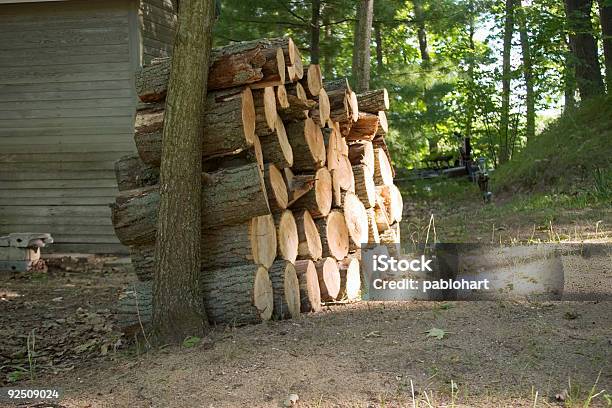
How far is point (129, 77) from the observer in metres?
11.1

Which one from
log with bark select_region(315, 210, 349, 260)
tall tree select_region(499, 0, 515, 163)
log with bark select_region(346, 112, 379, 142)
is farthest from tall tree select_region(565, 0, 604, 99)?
log with bark select_region(315, 210, 349, 260)

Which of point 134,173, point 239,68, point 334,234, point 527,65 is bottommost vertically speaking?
point 334,234

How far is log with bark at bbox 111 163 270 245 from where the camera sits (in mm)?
5422

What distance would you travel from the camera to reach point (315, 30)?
562 inches

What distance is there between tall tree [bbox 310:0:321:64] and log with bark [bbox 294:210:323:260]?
8.21 metres

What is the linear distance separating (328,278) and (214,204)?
133 cm

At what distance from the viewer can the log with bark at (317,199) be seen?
20.8 ft

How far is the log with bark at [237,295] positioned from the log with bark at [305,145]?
1.19 m

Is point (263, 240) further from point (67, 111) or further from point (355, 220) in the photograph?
point (67, 111)

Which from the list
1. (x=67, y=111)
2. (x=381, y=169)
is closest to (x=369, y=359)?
(x=381, y=169)

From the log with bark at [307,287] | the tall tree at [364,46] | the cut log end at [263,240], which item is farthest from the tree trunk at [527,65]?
the cut log end at [263,240]

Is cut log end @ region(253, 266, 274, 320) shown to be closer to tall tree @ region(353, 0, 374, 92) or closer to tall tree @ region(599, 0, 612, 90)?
tall tree @ region(353, 0, 374, 92)

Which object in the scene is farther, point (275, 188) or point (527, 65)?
point (527, 65)

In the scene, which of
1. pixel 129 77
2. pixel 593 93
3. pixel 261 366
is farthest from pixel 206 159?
pixel 593 93
